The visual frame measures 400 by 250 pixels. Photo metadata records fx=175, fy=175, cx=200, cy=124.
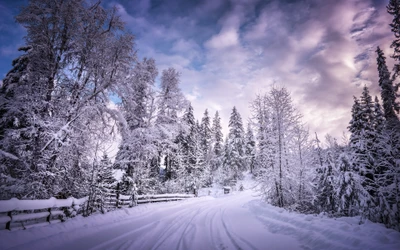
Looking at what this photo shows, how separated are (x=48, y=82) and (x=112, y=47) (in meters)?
3.72

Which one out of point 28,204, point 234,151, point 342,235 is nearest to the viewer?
point 342,235

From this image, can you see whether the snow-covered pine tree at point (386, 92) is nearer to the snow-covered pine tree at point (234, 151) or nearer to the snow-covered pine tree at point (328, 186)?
the snow-covered pine tree at point (328, 186)

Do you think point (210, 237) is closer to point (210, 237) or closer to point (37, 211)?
point (210, 237)

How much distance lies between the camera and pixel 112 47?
10.1 meters

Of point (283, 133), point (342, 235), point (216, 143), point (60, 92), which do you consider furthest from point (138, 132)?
point (216, 143)

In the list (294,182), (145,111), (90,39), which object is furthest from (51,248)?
(294,182)

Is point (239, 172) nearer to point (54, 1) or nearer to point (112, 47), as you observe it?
point (112, 47)

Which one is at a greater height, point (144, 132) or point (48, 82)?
point (48, 82)

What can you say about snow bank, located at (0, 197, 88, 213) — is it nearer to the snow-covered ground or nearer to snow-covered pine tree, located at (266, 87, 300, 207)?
the snow-covered ground

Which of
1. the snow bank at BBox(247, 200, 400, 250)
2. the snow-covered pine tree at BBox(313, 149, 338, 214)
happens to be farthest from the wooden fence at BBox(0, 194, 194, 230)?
the snow-covered pine tree at BBox(313, 149, 338, 214)

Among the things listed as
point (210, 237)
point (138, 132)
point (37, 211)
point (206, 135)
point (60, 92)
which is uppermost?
point (206, 135)

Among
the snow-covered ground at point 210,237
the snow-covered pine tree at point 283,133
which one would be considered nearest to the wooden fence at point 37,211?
the snow-covered ground at point 210,237

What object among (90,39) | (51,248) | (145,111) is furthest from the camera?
(145,111)

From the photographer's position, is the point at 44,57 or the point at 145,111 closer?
the point at 44,57
